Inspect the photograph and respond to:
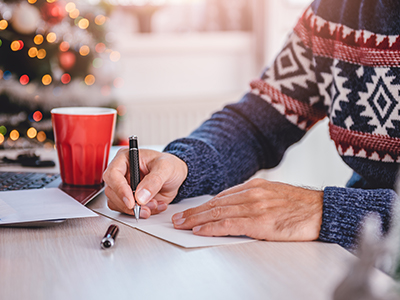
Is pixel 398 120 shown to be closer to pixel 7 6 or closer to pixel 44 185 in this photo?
pixel 44 185

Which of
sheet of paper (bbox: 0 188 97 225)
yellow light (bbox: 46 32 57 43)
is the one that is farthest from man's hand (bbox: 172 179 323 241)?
yellow light (bbox: 46 32 57 43)

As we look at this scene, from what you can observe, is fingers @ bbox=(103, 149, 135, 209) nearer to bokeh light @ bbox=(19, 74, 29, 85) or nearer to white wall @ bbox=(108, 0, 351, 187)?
bokeh light @ bbox=(19, 74, 29, 85)

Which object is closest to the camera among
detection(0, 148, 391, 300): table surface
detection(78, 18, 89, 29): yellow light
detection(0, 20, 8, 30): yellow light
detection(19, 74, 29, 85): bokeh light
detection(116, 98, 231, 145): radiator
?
detection(0, 148, 391, 300): table surface

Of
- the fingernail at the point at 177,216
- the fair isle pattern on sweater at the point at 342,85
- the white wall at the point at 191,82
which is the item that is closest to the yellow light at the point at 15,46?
the white wall at the point at 191,82

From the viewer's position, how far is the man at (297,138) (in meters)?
0.56

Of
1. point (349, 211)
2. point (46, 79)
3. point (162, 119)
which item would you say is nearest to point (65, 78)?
point (46, 79)

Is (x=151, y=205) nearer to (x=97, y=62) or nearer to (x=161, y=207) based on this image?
(x=161, y=207)

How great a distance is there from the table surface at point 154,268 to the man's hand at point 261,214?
0.02m

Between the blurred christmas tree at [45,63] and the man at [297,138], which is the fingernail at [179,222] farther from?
the blurred christmas tree at [45,63]

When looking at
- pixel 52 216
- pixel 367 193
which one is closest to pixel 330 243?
pixel 367 193

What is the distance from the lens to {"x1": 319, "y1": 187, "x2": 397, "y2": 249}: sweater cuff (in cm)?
54

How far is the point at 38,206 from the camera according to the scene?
24.3 inches

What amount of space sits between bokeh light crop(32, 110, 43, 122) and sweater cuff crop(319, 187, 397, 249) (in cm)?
167

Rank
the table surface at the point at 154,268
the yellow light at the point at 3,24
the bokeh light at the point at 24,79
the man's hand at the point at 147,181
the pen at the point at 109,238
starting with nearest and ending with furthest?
the table surface at the point at 154,268, the pen at the point at 109,238, the man's hand at the point at 147,181, the yellow light at the point at 3,24, the bokeh light at the point at 24,79
